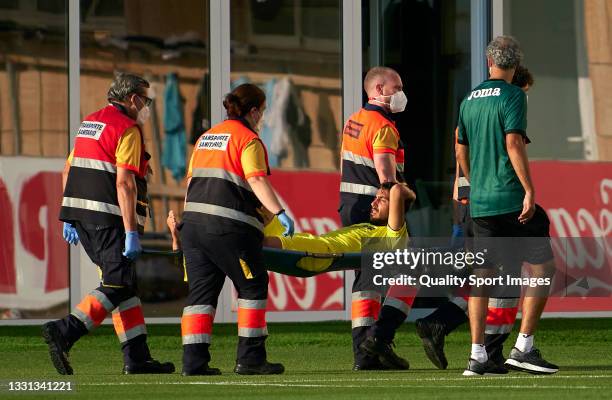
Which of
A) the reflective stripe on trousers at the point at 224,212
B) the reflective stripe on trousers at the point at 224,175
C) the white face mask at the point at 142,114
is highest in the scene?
the white face mask at the point at 142,114

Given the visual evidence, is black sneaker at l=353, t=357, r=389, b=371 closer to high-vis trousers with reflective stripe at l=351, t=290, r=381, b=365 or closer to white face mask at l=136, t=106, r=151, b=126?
high-vis trousers with reflective stripe at l=351, t=290, r=381, b=365

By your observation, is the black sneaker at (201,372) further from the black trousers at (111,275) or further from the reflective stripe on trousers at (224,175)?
the reflective stripe on trousers at (224,175)

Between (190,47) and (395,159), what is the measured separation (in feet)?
14.6

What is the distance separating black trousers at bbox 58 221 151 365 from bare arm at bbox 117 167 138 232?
15 centimetres

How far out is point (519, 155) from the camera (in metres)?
9.27

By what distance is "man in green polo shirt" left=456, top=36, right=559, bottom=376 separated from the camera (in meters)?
9.32

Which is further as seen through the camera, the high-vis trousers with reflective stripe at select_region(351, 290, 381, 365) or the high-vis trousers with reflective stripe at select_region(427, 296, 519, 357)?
the high-vis trousers with reflective stripe at select_region(351, 290, 381, 365)

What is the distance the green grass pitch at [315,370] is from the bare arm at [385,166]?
1157mm

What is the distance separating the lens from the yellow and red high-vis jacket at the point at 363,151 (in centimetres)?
1052

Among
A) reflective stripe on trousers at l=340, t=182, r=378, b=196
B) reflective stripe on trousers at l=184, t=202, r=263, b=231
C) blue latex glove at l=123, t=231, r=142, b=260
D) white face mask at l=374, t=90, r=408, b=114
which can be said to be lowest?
blue latex glove at l=123, t=231, r=142, b=260

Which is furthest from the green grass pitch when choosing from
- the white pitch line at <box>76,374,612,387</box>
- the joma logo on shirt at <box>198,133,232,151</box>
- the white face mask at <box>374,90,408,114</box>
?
the white face mask at <box>374,90,408,114</box>

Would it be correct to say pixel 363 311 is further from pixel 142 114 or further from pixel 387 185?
pixel 142 114

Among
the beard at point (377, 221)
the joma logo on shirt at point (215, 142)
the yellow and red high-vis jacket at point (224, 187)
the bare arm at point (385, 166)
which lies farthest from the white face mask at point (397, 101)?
the joma logo on shirt at point (215, 142)

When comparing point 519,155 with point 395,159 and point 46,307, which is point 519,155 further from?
point 46,307
